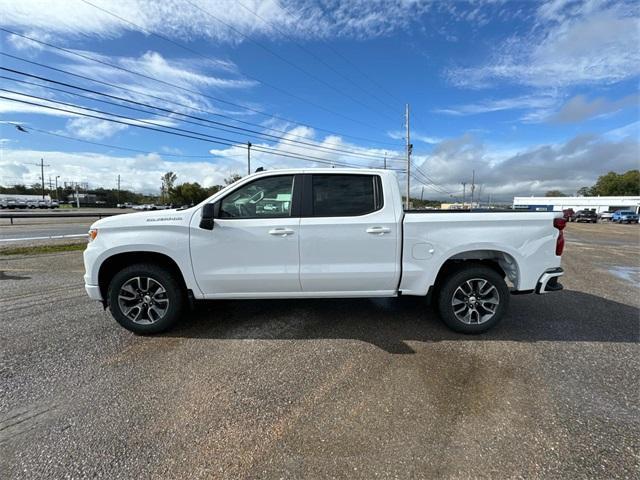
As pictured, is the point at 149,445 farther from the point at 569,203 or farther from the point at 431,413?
the point at 569,203

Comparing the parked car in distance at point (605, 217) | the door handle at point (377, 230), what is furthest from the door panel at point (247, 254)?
the parked car in distance at point (605, 217)

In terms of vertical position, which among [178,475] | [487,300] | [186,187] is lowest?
[178,475]

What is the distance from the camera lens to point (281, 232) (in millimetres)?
3480

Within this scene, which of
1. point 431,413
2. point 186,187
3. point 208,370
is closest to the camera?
point 431,413

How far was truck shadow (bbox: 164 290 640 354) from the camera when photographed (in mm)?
3678

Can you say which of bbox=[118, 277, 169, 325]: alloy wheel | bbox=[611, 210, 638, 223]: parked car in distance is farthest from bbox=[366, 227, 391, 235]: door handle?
bbox=[611, 210, 638, 223]: parked car in distance

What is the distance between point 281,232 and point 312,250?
0.40 m


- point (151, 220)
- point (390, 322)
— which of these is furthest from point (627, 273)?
point (151, 220)

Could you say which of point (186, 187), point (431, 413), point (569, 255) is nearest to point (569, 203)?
point (569, 255)

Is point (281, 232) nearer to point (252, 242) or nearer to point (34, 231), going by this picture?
point (252, 242)

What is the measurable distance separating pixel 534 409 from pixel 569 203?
98.2m

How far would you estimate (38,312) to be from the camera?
14.4 ft

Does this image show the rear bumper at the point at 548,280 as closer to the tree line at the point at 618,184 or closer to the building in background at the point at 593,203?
the building in background at the point at 593,203

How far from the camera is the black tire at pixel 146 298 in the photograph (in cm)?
359
